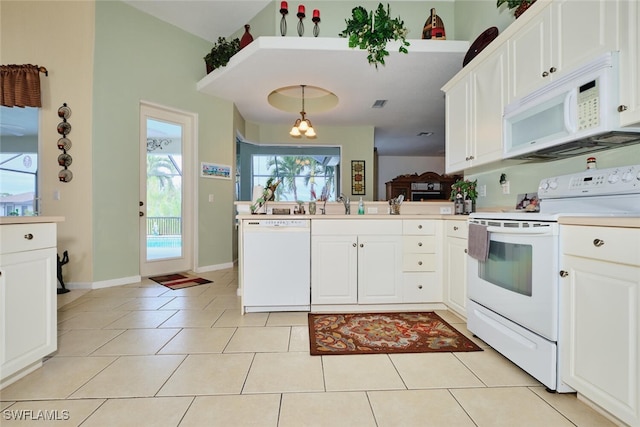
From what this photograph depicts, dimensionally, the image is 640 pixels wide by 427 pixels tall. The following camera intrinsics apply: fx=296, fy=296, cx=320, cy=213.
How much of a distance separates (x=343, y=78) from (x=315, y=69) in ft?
1.37

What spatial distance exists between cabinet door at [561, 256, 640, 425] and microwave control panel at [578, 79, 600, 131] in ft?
2.30

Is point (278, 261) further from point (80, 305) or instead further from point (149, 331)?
point (80, 305)

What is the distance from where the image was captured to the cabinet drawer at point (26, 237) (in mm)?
1415

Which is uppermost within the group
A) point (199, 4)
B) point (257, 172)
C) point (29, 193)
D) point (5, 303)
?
point (199, 4)

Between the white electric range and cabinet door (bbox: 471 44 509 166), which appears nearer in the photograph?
the white electric range

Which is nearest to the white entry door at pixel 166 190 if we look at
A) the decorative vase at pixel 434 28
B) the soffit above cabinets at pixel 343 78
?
the soffit above cabinets at pixel 343 78

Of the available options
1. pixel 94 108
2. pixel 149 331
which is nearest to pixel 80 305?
pixel 149 331

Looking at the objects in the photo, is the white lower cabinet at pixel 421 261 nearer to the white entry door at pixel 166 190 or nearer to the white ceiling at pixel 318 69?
the white ceiling at pixel 318 69

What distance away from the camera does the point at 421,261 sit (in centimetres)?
266

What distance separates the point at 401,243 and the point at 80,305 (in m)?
3.07

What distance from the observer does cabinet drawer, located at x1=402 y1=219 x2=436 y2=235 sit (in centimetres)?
265

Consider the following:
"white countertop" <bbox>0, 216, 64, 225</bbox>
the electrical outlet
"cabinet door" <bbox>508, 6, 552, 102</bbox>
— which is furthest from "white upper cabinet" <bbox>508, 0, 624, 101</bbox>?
"white countertop" <bbox>0, 216, 64, 225</bbox>

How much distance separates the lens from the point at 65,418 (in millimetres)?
1287

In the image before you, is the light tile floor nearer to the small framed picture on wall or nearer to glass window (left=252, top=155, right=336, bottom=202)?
the small framed picture on wall
